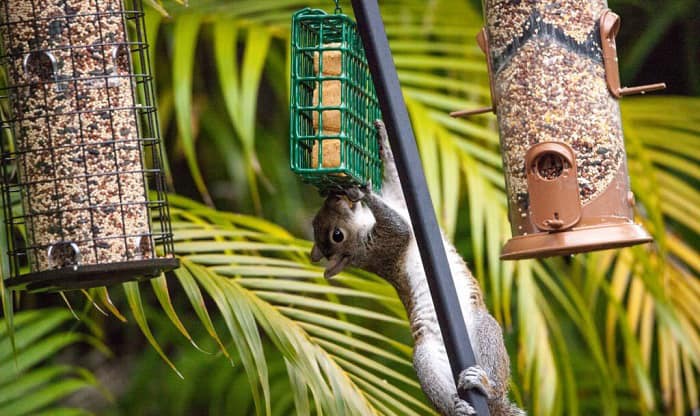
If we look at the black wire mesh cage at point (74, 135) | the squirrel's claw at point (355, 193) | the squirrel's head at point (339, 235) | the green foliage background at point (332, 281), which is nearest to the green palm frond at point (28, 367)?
the green foliage background at point (332, 281)

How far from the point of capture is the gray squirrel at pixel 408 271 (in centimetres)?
307

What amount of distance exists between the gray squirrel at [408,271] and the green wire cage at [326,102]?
0.20 m

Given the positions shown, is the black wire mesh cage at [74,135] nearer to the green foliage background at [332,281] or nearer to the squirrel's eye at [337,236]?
the green foliage background at [332,281]

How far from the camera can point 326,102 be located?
2.78 m

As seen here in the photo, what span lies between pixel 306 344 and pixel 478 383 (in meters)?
0.65

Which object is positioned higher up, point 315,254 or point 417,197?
point 417,197

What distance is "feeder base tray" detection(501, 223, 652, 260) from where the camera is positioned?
2633 mm

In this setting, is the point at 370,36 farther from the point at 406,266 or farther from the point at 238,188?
the point at 238,188

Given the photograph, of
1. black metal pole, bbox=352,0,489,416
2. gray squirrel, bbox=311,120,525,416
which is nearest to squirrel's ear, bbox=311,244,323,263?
gray squirrel, bbox=311,120,525,416

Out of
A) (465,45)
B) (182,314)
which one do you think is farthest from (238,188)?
(465,45)

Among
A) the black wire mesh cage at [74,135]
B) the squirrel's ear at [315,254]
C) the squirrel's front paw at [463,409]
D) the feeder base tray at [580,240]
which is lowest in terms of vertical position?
the squirrel's front paw at [463,409]

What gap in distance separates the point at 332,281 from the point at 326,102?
4.19 feet

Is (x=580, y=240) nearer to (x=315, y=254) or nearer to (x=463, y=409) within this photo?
(x=463, y=409)

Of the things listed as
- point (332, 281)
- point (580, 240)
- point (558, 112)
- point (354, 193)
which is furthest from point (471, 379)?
point (332, 281)
